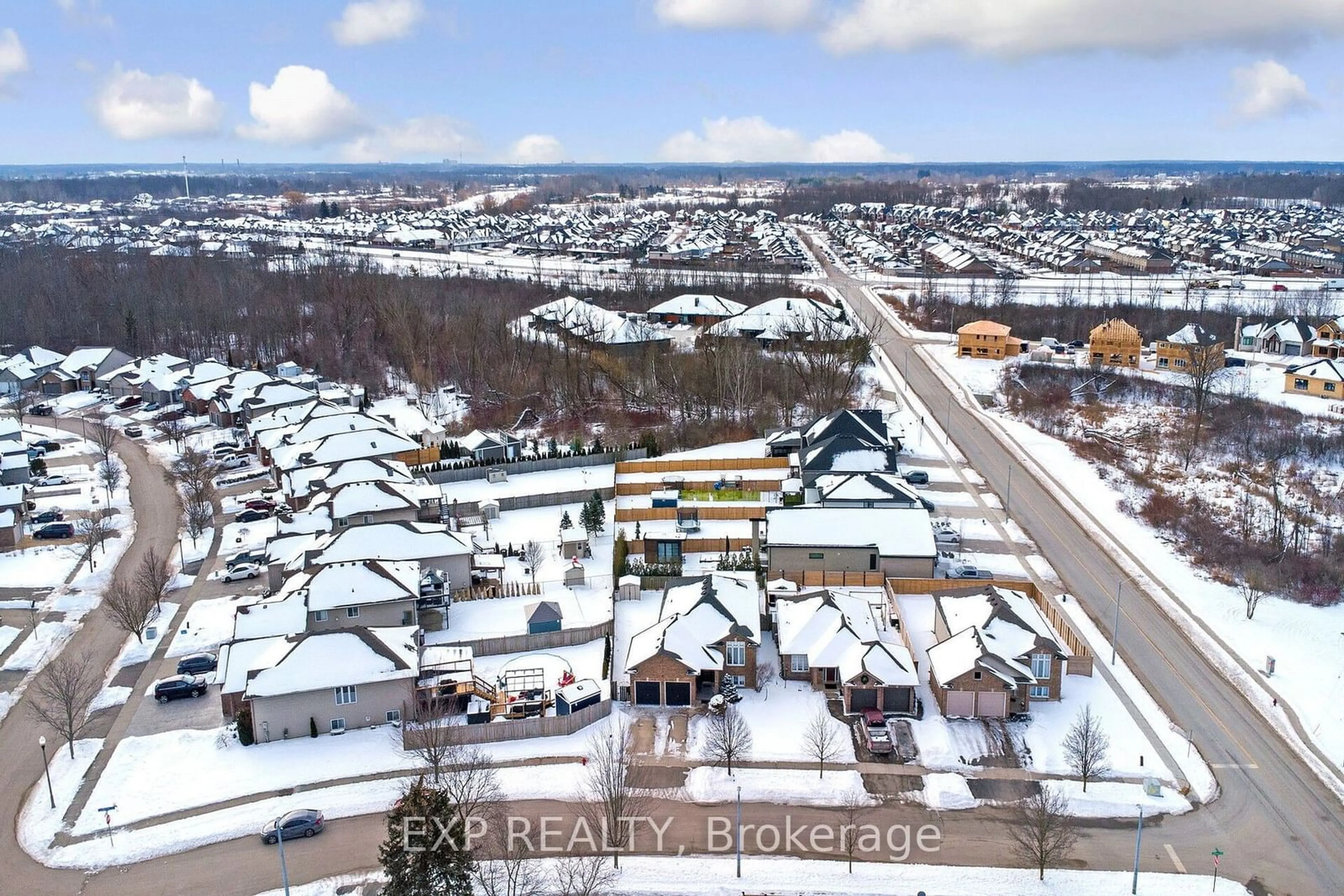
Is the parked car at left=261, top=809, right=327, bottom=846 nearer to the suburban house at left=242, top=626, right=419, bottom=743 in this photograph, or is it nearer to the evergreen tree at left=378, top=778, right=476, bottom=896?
the suburban house at left=242, top=626, right=419, bottom=743

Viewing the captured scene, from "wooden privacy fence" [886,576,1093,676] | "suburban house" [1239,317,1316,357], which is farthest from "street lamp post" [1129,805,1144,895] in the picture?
"suburban house" [1239,317,1316,357]

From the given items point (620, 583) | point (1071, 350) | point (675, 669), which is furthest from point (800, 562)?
point (1071, 350)

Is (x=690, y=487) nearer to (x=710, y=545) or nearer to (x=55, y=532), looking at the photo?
(x=710, y=545)

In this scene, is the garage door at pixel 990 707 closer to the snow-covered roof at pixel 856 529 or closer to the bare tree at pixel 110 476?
the snow-covered roof at pixel 856 529

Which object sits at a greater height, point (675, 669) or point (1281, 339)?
point (1281, 339)

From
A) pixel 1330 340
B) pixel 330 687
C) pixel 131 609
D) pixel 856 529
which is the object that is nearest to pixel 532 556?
pixel 330 687

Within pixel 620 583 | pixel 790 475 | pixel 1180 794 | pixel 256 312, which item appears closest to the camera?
pixel 1180 794

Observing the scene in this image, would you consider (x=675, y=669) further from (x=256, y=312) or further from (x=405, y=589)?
(x=256, y=312)
